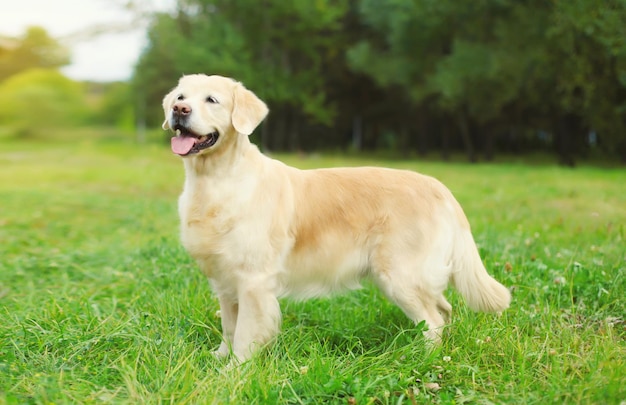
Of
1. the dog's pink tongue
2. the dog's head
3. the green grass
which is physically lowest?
the green grass

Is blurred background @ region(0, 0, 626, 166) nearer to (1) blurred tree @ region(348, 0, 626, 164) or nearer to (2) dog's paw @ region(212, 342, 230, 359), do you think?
(1) blurred tree @ region(348, 0, 626, 164)

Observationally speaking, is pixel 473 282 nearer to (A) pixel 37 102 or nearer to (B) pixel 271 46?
(B) pixel 271 46

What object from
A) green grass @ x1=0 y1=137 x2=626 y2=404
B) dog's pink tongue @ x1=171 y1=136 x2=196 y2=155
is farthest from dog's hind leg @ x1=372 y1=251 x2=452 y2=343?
dog's pink tongue @ x1=171 y1=136 x2=196 y2=155

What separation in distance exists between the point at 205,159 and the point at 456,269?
1.66 m

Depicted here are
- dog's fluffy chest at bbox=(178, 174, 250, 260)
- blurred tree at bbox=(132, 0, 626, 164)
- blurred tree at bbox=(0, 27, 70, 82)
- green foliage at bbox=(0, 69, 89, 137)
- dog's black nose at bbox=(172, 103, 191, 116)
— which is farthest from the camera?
blurred tree at bbox=(0, 27, 70, 82)

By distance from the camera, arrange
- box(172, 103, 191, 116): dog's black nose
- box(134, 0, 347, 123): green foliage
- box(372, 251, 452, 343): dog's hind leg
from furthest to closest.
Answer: box(134, 0, 347, 123): green foliage → box(372, 251, 452, 343): dog's hind leg → box(172, 103, 191, 116): dog's black nose

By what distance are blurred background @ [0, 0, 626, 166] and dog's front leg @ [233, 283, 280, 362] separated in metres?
12.3

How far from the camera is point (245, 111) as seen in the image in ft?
10.6

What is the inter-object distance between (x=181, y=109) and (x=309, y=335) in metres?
1.50

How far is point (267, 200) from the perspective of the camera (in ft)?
10.7

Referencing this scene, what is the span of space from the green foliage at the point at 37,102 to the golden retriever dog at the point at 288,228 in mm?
28307

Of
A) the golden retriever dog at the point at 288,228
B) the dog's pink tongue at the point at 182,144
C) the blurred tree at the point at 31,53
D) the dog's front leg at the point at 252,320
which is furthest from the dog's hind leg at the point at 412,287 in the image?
the blurred tree at the point at 31,53

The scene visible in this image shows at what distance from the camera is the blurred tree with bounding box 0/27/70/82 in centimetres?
2941

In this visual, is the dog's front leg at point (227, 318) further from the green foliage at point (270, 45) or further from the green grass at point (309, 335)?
the green foliage at point (270, 45)
